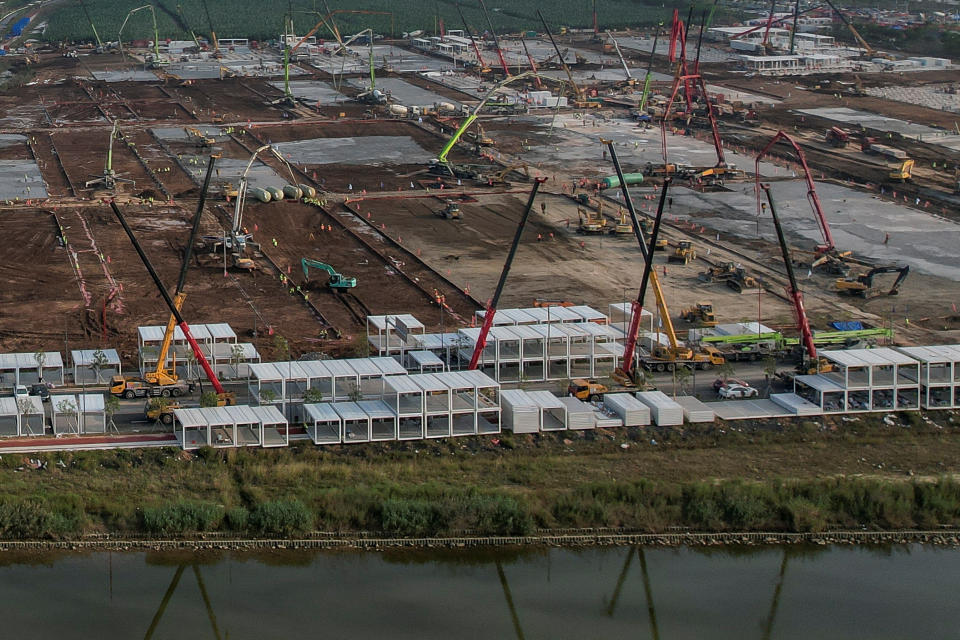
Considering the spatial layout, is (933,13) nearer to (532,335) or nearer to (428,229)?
(428,229)

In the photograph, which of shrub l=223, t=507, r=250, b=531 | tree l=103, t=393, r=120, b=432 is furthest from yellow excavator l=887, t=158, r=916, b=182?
shrub l=223, t=507, r=250, b=531

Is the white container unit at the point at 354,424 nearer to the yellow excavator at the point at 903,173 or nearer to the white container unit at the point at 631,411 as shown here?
the white container unit at the point at 631,411

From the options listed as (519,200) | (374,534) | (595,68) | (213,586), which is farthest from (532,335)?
(595,68)

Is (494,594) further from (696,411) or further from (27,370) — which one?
(27,370)

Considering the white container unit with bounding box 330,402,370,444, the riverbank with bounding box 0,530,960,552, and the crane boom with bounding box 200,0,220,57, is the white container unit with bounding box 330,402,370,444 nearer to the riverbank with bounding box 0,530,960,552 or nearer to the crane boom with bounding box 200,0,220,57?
the riverbank with bounding box 0,530,960,552

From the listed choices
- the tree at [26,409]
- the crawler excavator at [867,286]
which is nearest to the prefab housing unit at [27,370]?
the tree at [26,409]

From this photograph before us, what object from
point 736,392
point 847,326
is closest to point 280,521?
point 736,392
